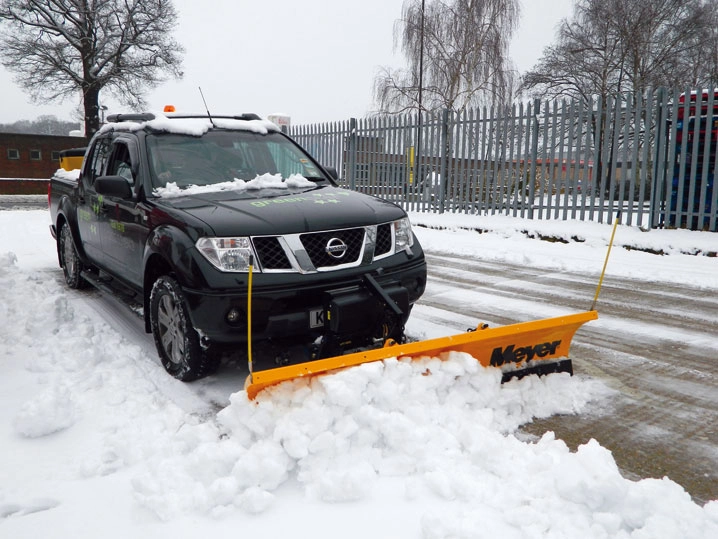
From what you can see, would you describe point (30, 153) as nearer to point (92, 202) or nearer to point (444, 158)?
point (444, 158)

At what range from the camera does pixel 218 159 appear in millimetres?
4578

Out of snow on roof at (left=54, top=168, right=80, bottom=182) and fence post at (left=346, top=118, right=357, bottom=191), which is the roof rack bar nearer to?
snow on roof at (left=54, top=168, right=80, bottom=182)

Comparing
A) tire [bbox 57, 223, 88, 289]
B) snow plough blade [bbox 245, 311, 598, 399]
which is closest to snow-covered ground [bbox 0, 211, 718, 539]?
snow plough blade [bbox 245, 311, 598, 399]

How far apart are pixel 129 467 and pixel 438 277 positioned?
5.52m

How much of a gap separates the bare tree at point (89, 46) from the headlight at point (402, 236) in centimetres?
3027

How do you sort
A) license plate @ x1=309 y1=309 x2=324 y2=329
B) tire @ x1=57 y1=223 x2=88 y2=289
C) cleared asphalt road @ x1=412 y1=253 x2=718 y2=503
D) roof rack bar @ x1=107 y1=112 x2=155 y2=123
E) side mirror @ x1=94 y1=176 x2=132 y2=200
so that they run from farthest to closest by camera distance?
tire @ x1=57 y1=223 x2=88 y2=289
roof rack bar @ x1=107 y1=112 x2=155 y2=123
side mirror @ x1=94 y1=176 x2=132 y2=200
license plate @ x1=309 y1=309 x2=324 y2=329
cleared asphalt road @ x1=412 y1=253 x2=718 y2=503

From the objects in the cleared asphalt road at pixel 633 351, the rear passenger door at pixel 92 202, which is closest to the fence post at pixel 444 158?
the cleared asphalt road at pixel 633 351

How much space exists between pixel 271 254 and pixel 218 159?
4.88ft

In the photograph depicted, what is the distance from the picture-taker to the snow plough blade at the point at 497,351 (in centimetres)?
268

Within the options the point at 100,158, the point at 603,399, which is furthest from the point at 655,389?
the point at 100,158

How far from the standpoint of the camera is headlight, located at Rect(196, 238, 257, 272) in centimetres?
338

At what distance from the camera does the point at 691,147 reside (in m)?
9.68

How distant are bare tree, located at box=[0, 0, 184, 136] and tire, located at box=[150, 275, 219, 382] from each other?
30028 mm

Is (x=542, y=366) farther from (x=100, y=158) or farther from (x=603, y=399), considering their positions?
(x=100, y=158)
